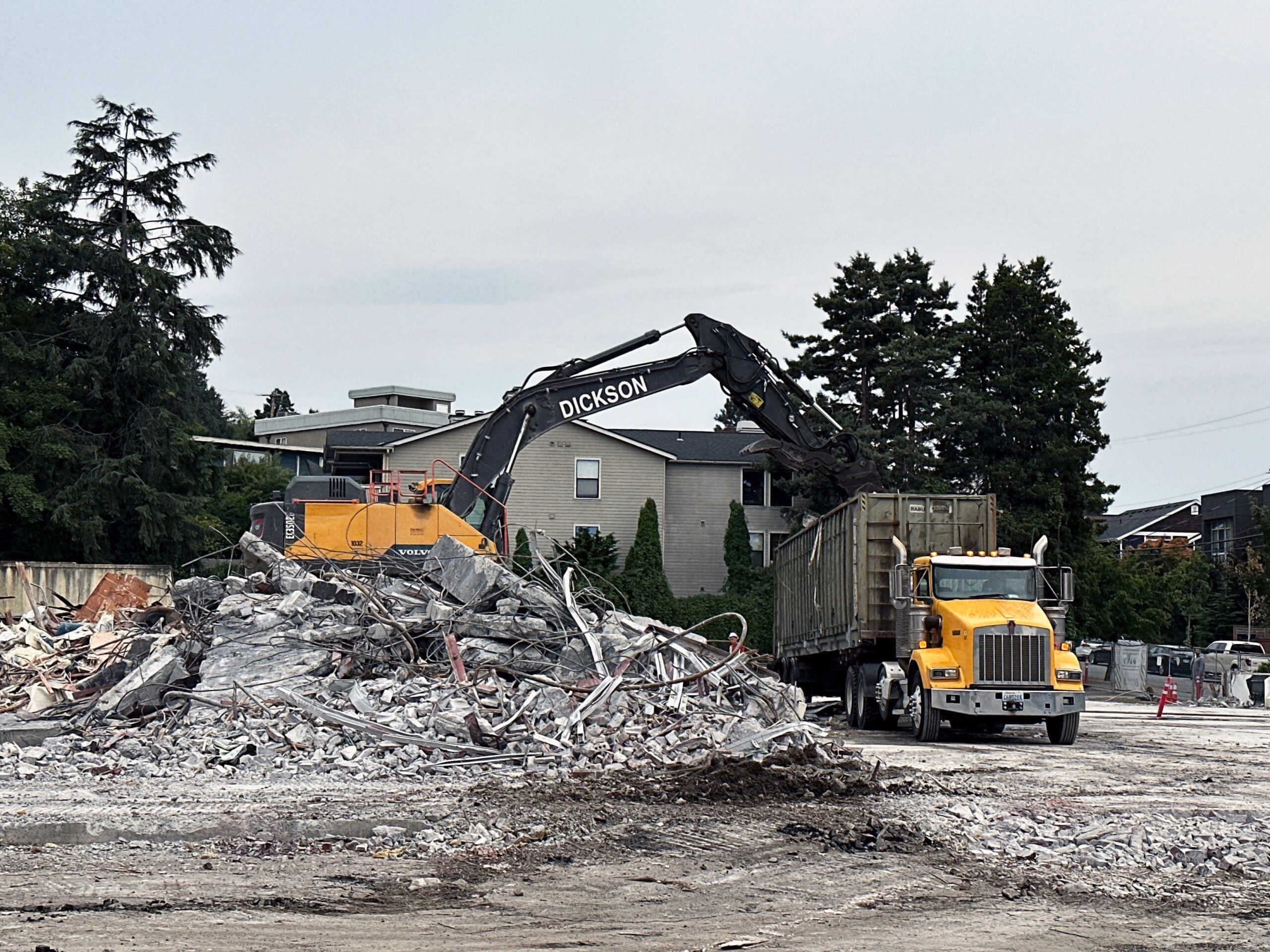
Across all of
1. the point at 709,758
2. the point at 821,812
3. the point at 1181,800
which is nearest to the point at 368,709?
the point at 709,758

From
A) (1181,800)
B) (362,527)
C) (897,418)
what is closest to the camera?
(1181,800)

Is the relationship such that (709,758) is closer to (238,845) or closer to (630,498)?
(238,845)

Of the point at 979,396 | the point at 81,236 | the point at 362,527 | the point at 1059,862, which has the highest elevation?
the point at 81,236

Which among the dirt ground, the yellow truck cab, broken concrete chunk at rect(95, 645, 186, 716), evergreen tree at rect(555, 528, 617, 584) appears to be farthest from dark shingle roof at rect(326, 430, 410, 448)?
the dirt ground

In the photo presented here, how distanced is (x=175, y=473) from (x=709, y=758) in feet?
125

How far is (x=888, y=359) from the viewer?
49594 mm

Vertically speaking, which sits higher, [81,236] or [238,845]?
[81,236]

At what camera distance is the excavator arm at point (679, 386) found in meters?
24.6

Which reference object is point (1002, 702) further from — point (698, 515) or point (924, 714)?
point (698, 515)

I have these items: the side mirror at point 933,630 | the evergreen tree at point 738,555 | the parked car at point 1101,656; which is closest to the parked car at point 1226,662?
the parked car at point 1101,656

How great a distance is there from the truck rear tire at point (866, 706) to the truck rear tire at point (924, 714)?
1.49 metres

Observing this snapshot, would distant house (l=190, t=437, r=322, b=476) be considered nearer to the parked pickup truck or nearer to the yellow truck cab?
the parked pickup truck

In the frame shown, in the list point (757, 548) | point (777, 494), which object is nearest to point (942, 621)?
point (757, 548)

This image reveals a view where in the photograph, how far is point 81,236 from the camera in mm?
47750
